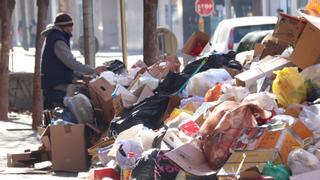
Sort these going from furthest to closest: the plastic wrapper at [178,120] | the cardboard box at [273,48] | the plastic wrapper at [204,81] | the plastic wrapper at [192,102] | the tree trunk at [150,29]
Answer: the tree trunk at [150,29] → the cardboard box at [273,48] → the plastic wrapper at [204,81] → the plastic wrapper at [192,102] → the plastic wrapper at [178,120]

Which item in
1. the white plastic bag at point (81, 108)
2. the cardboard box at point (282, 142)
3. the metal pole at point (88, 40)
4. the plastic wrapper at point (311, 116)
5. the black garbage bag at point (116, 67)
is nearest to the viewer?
the cardboard box at point (282, 142)

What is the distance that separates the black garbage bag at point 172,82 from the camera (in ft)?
27.8

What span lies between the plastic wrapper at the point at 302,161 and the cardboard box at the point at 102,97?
3347 mm

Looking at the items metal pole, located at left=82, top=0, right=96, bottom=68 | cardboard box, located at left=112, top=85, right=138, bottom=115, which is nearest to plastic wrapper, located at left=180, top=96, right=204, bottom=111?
cardboard box, located at left=112, top=85, right=138, bottom=115

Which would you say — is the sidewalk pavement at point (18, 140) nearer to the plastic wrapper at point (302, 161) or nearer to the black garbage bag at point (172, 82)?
the black garbage bag at point (172, 82)

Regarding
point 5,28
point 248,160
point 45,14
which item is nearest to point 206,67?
point 248,160

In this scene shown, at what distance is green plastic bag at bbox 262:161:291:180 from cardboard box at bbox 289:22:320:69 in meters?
1.80

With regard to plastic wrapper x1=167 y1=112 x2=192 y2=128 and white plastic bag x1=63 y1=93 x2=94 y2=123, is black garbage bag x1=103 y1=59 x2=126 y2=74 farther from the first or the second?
plastic wrapper x1=167 y1=112 x2=192 y2=128

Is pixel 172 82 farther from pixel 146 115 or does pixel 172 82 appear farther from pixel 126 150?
pixel 126 150

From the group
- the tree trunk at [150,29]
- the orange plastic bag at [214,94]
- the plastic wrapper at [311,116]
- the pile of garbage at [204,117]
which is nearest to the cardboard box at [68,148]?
the pile of garbage at [204,117]

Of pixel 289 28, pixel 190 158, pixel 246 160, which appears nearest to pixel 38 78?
pixel 289 28

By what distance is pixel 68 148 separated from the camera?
8641 mm

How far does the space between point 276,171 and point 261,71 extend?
2.00 meters

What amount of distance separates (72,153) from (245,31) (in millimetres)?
10669
